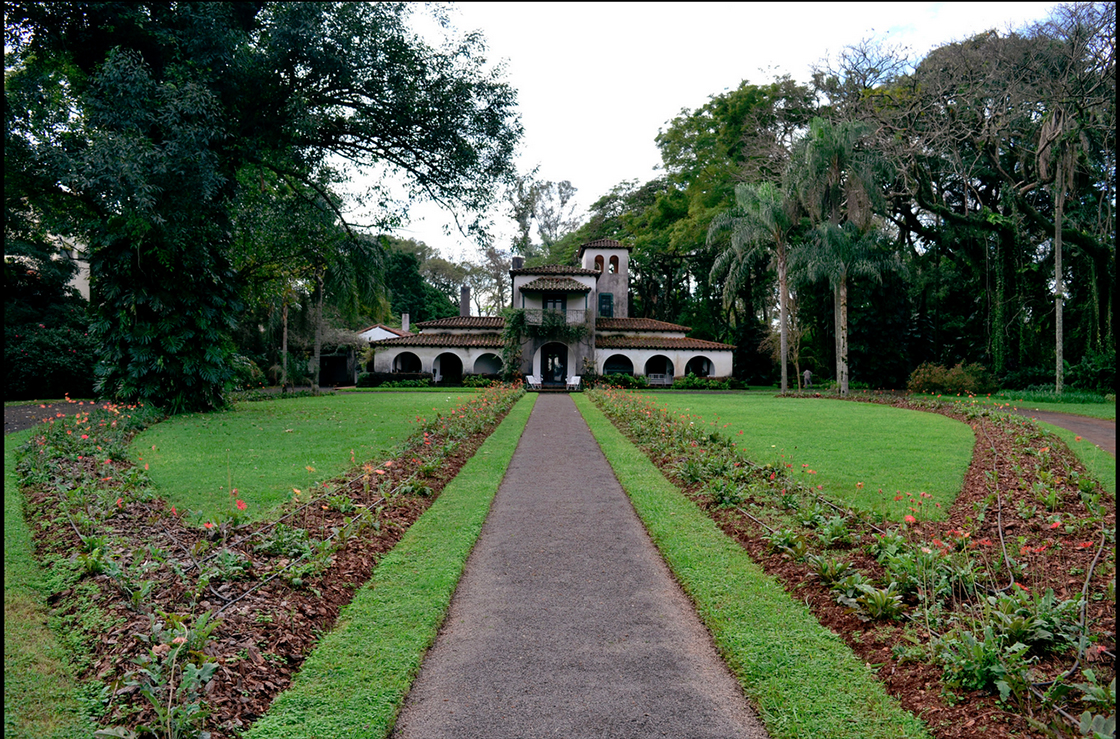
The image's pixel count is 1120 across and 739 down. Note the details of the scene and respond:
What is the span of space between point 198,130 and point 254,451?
17.7 ft

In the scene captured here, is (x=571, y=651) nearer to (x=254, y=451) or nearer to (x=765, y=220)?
(x=254, y=451)

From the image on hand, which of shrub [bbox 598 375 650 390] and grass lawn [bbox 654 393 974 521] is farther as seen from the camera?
shrub [bbox 598 375 650 390]

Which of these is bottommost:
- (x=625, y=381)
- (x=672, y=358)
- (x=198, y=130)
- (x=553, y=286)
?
(x=625, y=381)

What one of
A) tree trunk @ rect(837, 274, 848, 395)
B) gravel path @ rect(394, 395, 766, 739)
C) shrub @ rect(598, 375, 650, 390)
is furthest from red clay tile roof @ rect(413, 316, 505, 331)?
gravel path @ rect(394, 395, 766, 739)

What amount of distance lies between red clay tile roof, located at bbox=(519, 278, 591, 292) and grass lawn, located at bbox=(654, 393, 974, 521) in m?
17.9

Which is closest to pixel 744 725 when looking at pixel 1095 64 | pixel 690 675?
pixel 690 675

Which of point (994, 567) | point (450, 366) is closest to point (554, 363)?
point (450, 366)

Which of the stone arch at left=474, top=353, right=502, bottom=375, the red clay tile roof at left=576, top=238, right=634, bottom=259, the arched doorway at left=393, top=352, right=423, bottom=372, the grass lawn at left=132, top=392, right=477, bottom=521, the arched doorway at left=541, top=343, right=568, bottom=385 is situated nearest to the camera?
the grass lawn at left=132, top=392, right=477, bottom=521

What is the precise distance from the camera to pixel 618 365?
37875mm

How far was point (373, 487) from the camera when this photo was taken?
24.2ft

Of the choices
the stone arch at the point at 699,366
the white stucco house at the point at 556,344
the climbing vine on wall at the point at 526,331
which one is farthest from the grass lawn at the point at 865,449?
the stone arch at the point at 699,366

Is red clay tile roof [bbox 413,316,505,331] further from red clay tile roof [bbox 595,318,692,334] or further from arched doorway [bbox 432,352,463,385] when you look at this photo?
red clay tile roof [bbox 595,318,692,334]

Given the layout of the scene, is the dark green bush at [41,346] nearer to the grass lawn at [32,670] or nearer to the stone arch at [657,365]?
the grass lawn at [32,670]

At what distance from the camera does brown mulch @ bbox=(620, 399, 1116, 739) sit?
310 cm
